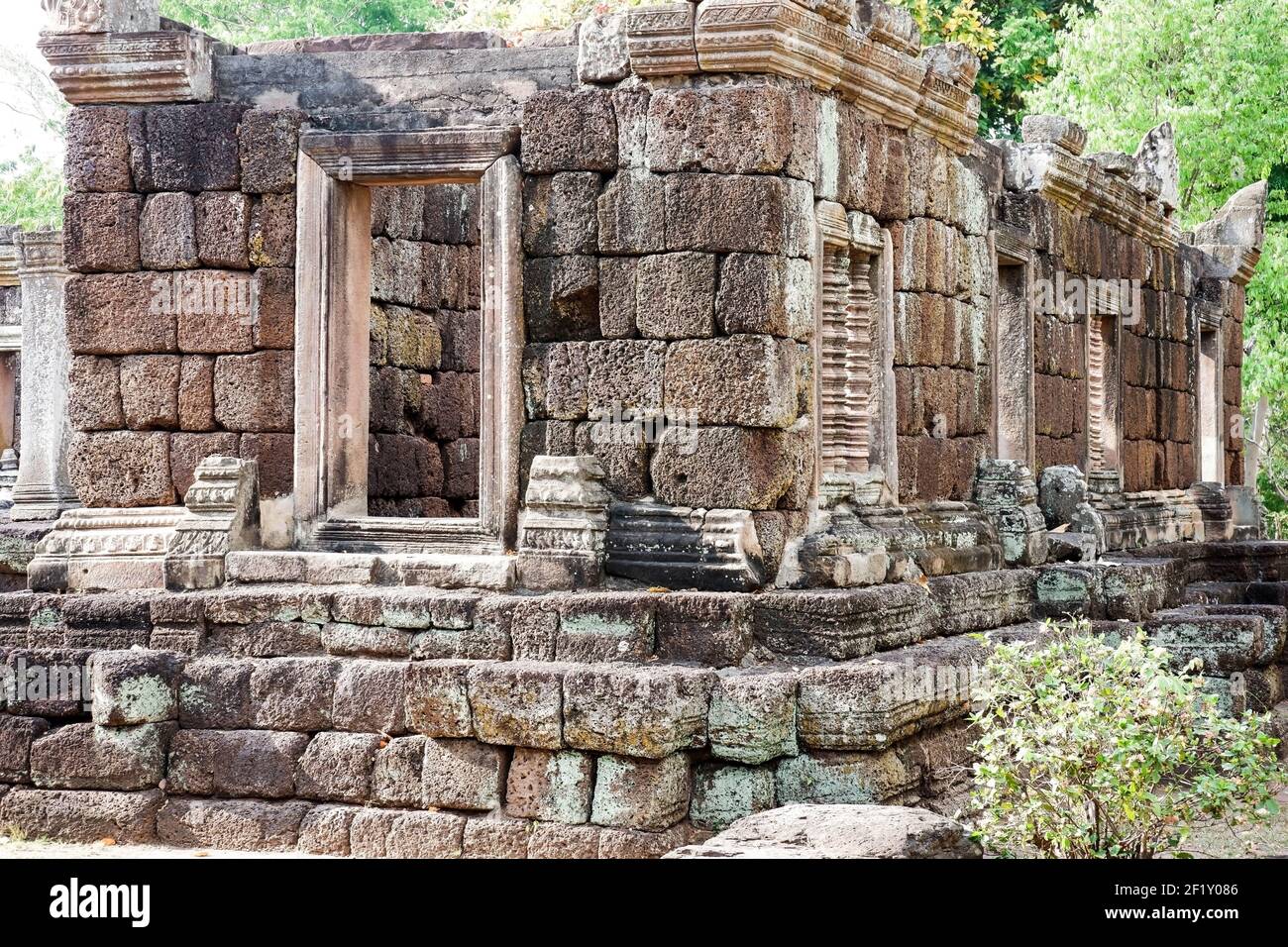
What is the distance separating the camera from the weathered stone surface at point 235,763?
8.12 metres

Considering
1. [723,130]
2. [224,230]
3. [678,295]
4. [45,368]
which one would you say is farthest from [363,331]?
[45,368]

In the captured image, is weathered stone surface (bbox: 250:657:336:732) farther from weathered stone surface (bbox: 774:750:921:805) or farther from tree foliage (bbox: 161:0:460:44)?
tree foliage (bbox: 161:0:460:44)

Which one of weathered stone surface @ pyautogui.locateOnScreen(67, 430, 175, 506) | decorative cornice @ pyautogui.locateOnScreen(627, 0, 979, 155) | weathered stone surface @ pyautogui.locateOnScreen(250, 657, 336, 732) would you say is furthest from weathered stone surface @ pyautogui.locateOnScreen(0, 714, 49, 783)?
decorative cornice @ pyautogui.locateOnScreen(627, 0, 979, 155)

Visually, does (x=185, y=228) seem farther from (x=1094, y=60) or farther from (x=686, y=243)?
(x=1094, y=60)

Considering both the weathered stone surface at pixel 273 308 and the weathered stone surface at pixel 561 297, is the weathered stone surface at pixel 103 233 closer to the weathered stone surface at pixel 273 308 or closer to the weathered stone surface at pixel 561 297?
the weathered stone surface at pixel 273 308

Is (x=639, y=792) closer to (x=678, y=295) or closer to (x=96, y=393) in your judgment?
(x=678, y=295)

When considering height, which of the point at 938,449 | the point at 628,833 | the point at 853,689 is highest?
the point at 938,449

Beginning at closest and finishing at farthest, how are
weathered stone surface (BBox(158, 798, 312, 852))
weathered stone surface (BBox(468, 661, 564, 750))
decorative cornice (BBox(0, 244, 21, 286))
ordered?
weathered stone surface (BBox(468, 661, 564, 750))
weathered stone surface (BBox(158, 798, 312, 852))
decorative cornice (BBox(0, 244, 21, 286))

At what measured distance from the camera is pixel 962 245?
10.3 m

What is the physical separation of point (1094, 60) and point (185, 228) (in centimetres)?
1332

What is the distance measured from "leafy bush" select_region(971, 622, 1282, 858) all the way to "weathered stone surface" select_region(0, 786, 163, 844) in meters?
4.17

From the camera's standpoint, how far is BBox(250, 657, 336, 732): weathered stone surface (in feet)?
A: 26.6

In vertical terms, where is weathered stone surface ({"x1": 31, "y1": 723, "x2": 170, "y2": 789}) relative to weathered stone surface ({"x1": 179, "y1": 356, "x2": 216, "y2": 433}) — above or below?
below
